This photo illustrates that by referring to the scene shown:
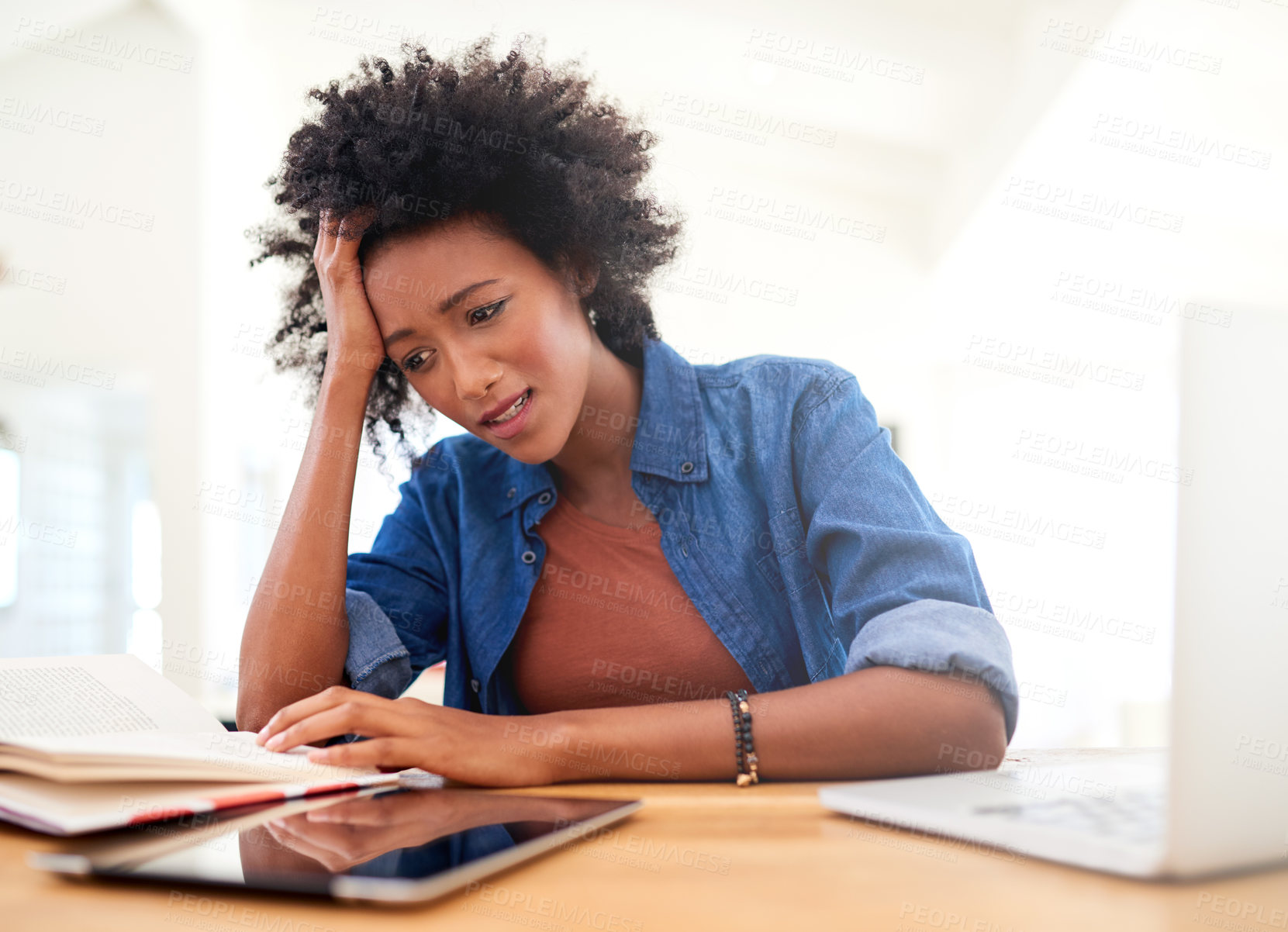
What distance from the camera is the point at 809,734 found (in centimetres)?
76

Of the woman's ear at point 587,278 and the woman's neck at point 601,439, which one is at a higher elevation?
the woman's ear at point 587,278

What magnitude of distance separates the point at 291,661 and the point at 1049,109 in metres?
3.53

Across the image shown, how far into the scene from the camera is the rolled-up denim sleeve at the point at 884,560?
2.46 ft

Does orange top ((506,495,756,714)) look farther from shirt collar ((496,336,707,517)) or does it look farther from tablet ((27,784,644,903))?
tablet ((27,784,644,903))

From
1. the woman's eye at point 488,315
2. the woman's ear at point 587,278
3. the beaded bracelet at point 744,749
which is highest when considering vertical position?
the woman's ear at point 587,278

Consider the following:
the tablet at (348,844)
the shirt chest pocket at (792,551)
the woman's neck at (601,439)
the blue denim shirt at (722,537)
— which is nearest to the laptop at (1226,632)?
the tablet at (348,844)

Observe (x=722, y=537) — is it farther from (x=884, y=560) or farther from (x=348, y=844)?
(x=348, y=844)

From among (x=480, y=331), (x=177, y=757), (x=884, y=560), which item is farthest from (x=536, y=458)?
(x=177, y=757)

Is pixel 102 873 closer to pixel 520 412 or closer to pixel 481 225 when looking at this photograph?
pixel 520 412

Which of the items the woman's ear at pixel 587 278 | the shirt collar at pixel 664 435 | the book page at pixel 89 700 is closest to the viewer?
the book page at pixel 89 700

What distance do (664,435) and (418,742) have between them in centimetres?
59

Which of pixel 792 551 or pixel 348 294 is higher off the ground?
pixel 348 294

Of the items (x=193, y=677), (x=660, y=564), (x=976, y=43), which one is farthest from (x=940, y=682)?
(x=193, y=677)

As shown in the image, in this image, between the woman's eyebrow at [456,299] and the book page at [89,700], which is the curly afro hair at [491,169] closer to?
the woman's eyebrow at [456,299]
